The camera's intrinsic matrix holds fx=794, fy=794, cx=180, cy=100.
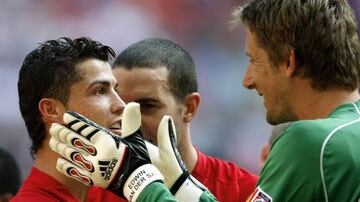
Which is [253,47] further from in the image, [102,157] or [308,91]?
[102,157]

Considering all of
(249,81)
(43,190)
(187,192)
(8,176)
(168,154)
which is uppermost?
(249,81)

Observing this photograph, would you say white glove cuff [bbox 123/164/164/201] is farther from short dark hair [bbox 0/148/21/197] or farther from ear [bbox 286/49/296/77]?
short dark hair [bbox 0/148/21/197]

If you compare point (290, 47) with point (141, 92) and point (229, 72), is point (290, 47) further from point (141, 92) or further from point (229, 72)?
point (229, 72)

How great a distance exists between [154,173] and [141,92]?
1.00 metres

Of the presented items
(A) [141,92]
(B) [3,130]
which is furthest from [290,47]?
(B) [3,130]

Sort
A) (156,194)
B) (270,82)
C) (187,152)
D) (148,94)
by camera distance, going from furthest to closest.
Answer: (187,152) < (148,94) < (270,82) < (156,194)

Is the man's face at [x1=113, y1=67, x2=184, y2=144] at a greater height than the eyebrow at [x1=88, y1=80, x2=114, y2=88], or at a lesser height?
lesser

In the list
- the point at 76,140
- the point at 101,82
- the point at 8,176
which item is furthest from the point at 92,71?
the point at 8,176

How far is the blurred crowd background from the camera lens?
252 inches

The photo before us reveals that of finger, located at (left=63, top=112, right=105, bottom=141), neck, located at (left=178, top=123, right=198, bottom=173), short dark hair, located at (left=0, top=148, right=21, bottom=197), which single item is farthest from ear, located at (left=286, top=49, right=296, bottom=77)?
short dark hair, located at (left=0, top=148, right=21, bottom=197)

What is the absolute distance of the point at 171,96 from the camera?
3.88 meters

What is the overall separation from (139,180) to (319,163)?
2.17ft

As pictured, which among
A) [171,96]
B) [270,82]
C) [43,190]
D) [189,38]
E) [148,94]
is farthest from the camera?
[189,38]

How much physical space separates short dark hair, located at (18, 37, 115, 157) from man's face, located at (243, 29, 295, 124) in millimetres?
833
